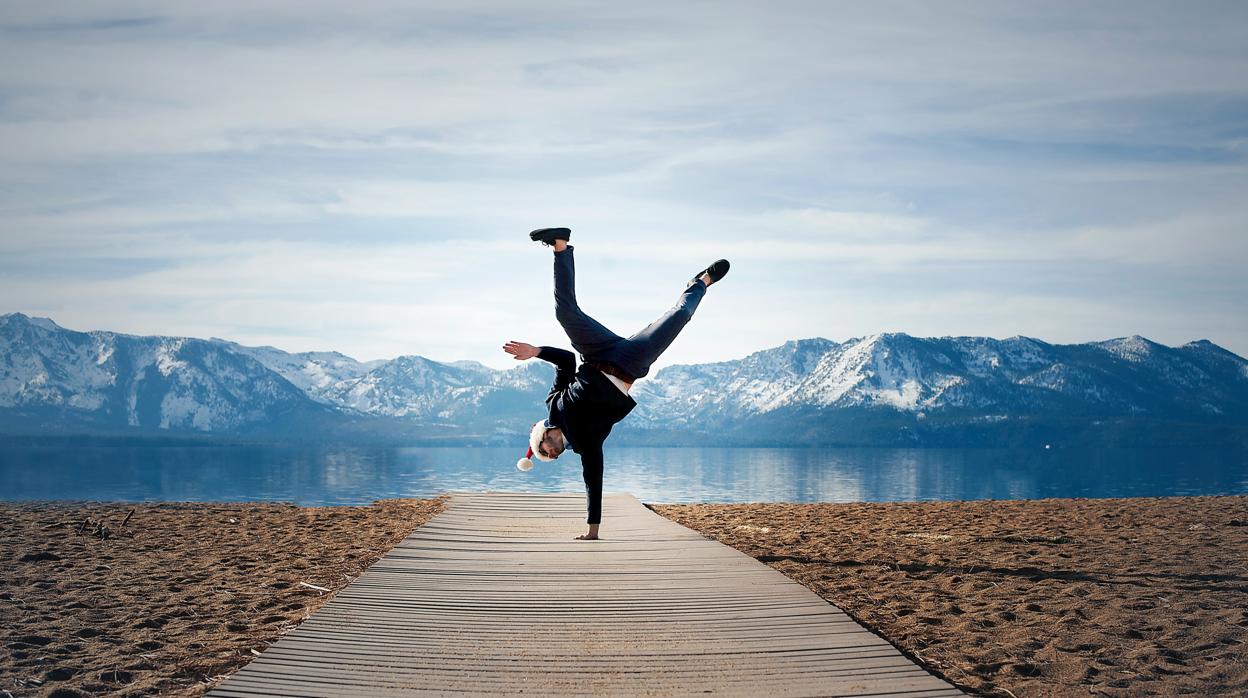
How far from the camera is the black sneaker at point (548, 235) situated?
10367mm

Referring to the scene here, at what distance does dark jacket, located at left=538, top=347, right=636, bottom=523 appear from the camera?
11000 millimetres

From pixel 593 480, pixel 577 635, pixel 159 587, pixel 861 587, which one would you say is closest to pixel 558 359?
pixel 593 480

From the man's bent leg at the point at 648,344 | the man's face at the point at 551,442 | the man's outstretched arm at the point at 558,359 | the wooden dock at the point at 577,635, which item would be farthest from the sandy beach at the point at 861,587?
the man's outstretched arm at the point at 558,359

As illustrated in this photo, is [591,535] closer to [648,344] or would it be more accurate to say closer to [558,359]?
[558,359]

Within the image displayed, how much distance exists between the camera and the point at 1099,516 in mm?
16672

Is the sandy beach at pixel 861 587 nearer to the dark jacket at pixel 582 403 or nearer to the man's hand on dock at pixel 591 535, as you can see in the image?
the man's hand on dock at pixel 591 535

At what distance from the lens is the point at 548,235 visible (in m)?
10.4

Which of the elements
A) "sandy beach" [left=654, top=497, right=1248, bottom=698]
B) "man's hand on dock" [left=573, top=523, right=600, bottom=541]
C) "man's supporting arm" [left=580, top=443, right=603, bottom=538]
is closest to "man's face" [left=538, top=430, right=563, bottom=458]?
"man's supporting arm" [left=580, top=443, right=603, bottom=538]

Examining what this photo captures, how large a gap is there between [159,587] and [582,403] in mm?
5294

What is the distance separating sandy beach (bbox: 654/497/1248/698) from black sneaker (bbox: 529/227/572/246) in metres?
4.92

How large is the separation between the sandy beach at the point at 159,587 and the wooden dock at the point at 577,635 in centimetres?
92

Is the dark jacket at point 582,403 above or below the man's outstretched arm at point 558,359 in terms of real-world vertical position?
below

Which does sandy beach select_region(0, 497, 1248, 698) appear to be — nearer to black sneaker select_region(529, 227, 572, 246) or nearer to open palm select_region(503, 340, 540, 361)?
open palm select_region(503, 340, 540, 361)

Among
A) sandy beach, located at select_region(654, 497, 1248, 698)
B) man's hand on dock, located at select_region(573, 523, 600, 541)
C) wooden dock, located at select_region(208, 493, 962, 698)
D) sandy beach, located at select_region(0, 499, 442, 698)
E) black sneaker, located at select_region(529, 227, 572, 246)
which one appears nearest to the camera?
wooden dock, located at select_region(208, 493, 962, 698)
